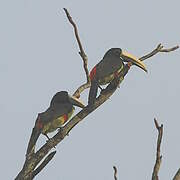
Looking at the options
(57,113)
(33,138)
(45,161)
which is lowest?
(45,161)

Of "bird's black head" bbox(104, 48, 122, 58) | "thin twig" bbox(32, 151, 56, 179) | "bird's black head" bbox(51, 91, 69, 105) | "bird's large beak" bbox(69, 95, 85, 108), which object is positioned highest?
"bird's black head" bbox(104, 48, 122, 58)

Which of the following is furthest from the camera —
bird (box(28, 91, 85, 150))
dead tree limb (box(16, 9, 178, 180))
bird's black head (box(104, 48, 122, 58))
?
bird's black head (box(104, 48, 122, 58))

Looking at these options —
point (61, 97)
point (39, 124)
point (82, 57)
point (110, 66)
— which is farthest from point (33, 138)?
point (110, 66)

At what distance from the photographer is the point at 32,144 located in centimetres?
528

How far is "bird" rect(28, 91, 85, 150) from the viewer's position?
630 centimetres

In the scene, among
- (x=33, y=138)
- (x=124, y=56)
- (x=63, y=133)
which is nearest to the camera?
(x=63, y=133)

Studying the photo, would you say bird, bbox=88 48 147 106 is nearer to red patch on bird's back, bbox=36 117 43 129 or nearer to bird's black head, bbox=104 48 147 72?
bird's black head, bbox=104 48 147 72

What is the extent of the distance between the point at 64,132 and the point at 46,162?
1.83ft

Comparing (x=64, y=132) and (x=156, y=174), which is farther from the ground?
(x=64, y=132)

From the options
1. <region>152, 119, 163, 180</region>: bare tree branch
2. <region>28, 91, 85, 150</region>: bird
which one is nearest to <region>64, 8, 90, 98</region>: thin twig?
<region>28, 91, 85, 150</region>: bird

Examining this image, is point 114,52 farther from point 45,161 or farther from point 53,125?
point 45,161

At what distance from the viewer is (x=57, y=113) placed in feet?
22.5

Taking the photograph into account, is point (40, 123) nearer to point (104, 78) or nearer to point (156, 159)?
point (104, 78)

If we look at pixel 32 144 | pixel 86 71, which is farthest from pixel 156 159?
pixel 86 71
